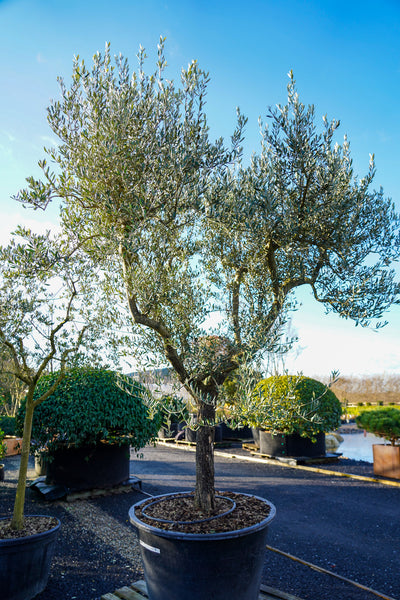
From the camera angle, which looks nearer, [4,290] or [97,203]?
[97,203]

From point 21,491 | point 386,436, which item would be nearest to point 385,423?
point 386,436

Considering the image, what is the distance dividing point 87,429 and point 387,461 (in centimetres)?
781

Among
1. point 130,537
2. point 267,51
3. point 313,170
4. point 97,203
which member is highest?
point 267,51

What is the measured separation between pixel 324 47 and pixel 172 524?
616cm

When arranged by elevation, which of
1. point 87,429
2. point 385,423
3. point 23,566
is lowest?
point 23,566

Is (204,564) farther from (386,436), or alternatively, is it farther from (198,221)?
(386,436)

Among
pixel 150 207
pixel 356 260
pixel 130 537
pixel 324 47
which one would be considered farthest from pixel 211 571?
pixel 324 47

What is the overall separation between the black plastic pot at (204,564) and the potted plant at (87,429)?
4.06 m

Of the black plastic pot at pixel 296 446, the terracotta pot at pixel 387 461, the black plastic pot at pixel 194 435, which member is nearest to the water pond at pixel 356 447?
the black plastic pot at pixel 296 446

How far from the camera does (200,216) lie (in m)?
4.98

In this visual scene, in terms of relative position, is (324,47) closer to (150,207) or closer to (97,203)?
(150,207)

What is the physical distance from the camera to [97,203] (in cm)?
440

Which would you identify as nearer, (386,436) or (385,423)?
(385,423)

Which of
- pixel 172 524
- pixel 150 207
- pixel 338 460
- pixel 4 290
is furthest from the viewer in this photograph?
pixel 338 460
